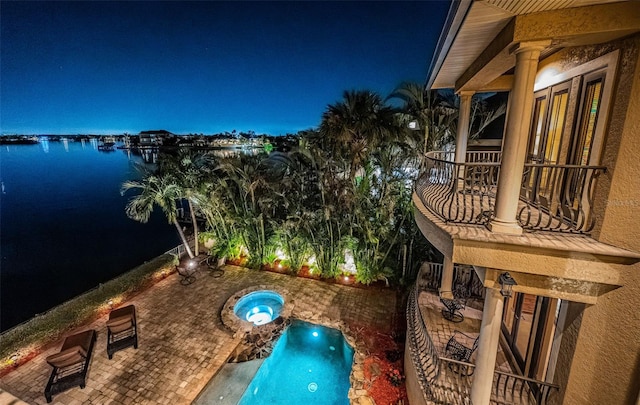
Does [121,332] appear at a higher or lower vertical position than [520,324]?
lower

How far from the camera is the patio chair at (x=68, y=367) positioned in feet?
22.5

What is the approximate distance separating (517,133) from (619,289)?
2.47 meters

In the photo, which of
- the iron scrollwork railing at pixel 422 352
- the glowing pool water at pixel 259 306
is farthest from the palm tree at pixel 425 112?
the glowing pool water at pixel 259 306

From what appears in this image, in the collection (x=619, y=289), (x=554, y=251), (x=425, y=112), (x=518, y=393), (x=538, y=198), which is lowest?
(x=518, y=393)

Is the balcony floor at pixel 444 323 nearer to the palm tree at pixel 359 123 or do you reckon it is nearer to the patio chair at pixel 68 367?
the palm tree at pixel 359 123

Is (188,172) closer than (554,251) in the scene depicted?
No

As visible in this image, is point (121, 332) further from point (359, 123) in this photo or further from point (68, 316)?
point (359, 123)

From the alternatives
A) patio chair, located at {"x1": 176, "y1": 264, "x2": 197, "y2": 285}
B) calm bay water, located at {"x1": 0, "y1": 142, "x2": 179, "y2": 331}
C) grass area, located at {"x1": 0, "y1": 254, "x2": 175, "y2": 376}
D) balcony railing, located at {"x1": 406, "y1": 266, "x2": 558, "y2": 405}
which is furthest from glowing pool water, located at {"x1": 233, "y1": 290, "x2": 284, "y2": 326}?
calm bay water, located at {"x1": 0, "y1": 142, "x2": 179, "y2": 331}

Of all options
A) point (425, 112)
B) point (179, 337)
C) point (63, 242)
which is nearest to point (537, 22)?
point (425, 112)

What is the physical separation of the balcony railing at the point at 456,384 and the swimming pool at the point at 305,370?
2.47 meters

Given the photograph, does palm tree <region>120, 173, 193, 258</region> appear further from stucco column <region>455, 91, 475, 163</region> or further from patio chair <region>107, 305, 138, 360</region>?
stucco column <region>455, 91, 475, 163</region>

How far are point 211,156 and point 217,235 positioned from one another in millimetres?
4192

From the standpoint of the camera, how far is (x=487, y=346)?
459 centimetres

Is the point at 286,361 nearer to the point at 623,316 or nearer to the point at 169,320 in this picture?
the point at 169,320
